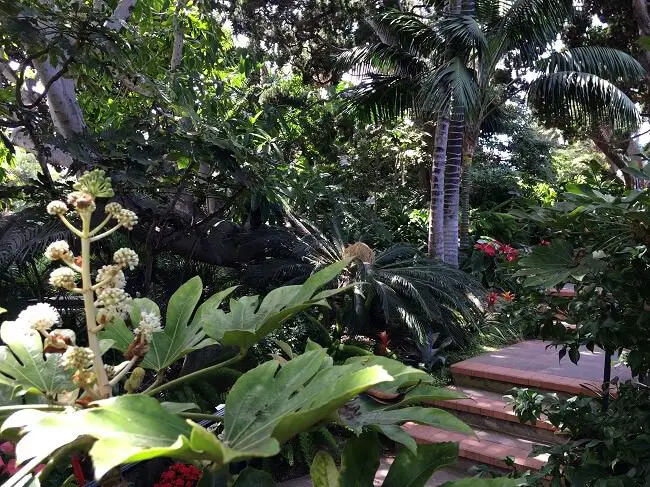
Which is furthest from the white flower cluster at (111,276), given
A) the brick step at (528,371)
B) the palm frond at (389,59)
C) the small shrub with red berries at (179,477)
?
the palm frond at (389,59)

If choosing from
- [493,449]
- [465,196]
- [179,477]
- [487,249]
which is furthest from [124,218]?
[465,196]

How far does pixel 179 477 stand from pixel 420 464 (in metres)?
2.38

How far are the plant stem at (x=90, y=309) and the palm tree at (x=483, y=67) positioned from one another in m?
5.00

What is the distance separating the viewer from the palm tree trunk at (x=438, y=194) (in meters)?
6.11

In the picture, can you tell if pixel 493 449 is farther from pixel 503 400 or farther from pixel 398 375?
pixel 398 375

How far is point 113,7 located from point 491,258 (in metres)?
5.69

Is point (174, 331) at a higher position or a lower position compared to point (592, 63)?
lower

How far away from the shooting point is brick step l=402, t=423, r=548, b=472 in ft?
11.3

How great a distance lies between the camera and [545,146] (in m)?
12.8

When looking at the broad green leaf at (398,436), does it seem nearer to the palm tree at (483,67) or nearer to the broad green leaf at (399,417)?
the broad green leaf at (399,417)

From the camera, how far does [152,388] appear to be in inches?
31.4

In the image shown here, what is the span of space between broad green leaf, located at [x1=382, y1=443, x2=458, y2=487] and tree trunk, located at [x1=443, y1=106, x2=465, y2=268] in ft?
18.3

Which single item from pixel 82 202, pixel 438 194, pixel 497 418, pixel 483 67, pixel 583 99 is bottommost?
pixel 497 418

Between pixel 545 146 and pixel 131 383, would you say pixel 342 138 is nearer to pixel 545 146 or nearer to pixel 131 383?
pixel 545 146
